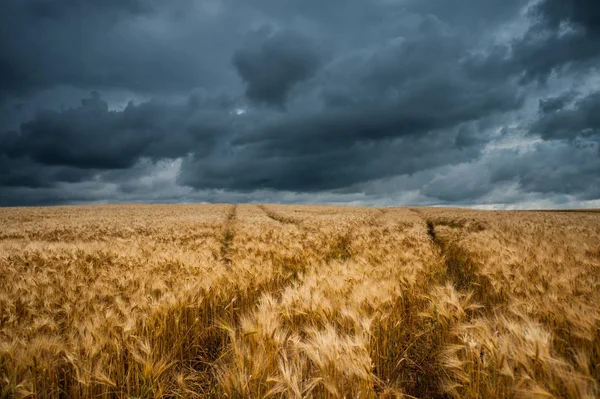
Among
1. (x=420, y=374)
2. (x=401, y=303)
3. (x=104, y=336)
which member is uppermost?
(x=104, y=336)

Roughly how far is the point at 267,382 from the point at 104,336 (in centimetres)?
154

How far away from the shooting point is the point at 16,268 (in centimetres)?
586

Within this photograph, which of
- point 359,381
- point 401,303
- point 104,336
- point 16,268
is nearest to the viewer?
point 359,381

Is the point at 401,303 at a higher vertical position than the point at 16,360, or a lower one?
lower

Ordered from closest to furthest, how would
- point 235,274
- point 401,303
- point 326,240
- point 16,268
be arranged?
point 401,303, point 235,274, point 16,268, point 326,240

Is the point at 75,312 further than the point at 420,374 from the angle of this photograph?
Yes

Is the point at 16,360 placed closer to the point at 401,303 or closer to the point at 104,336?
the point at 104,336

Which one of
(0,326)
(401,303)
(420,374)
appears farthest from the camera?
(401,303)

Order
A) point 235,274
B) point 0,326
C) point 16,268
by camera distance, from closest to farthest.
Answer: point 0,326 < point 235,274 < point 16,268

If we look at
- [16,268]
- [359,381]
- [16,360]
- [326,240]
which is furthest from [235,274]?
[326,240]

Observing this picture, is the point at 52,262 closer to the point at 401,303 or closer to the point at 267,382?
the point at 267,382

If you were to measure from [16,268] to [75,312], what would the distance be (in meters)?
3.91

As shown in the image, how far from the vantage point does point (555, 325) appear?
281 centimetres

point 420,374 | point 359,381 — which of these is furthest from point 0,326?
point 420,374
